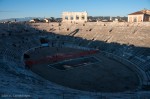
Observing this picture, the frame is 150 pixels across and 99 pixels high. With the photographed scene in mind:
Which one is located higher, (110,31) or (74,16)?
(74,16)

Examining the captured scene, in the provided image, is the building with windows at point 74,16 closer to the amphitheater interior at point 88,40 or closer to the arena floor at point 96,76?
the amphitheater interior at point 88,40

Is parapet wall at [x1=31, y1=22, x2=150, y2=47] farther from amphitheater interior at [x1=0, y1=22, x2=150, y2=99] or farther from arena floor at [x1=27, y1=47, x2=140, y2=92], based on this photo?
arena floor at [x1=27, y1=47, x2=140, y2=92]

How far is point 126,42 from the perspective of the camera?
2147 inches

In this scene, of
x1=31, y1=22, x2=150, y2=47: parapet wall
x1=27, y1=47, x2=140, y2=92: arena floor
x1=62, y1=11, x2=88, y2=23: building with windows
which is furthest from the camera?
x1=62, y1=11, x2=88, y2=23: building with windows

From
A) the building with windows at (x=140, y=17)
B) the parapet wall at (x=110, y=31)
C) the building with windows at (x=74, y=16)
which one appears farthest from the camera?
the building with windows at (x=74, y=16)

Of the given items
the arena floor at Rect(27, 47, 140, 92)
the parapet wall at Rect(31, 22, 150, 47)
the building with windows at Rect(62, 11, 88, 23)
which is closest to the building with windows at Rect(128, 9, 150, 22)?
the parapet wall at Rect(31, 22, 150, 47)

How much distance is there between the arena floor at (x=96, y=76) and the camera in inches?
1257

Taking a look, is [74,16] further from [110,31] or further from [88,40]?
[110,31]

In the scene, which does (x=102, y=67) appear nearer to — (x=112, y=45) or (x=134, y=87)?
(x=134, y=87)

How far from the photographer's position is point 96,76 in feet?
121

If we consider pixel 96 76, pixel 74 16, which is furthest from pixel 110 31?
pixel 74 16

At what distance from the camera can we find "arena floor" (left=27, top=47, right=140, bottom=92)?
31.9 metres

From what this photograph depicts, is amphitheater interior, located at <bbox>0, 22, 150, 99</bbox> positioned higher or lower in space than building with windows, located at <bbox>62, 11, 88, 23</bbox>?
lower

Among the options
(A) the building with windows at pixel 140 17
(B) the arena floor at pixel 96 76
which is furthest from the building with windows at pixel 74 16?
(B) the arena floor at pixel 96 76
